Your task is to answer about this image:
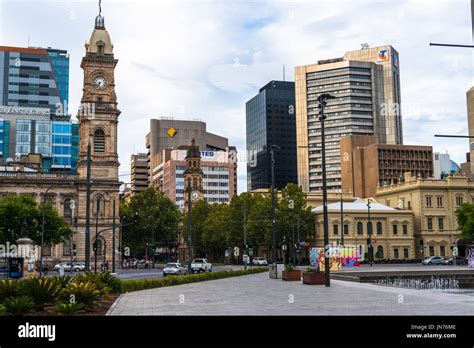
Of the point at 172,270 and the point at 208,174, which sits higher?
the point at 208,174

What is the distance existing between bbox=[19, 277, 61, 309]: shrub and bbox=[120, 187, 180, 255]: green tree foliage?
7667cm

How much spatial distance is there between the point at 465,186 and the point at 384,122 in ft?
329

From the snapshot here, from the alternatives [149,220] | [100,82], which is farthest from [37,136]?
[100,82]

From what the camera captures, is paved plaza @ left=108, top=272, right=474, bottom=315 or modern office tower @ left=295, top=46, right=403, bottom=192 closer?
paved plaza @ left=108, top=272, right=474, bottom=315

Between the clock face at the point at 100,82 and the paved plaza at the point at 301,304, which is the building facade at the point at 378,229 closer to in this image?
the clock face at the point at 100,82

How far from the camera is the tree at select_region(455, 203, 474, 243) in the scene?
76.1 metres

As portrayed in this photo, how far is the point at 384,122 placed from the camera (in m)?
192

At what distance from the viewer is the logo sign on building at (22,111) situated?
138 m

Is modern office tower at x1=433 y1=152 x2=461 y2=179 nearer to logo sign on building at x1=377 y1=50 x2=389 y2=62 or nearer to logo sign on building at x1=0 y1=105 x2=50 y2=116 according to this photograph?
logo sign on building at x1=377 y1=50 x2=389 y2=62

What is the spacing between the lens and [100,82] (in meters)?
89.0

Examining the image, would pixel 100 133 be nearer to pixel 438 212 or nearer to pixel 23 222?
pixel 23 222

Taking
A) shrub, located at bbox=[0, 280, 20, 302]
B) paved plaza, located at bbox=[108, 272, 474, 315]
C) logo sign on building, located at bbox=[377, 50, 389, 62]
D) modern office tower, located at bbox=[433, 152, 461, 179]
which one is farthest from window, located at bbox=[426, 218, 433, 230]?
logo sign on building, located at bbox=[377, 50, 389, 62]

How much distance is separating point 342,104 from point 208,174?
47007mm
